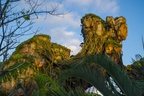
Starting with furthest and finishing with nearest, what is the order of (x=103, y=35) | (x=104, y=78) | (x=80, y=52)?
1. (x=103, y=35)
2. (x=80, y=52)
3. (x=104, y=78)

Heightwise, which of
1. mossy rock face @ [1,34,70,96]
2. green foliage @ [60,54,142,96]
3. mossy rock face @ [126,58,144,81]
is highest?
mossy rock face @ [1,34,70,96]

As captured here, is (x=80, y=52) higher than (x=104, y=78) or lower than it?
higher

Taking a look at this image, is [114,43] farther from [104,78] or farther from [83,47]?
[104,78]

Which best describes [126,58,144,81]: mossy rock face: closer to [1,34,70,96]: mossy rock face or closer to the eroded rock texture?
the eroded rock texture

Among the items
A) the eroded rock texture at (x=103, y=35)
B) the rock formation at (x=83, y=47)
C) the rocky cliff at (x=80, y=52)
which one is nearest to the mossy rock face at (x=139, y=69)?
the rocky cliff at (x=80, y=52)

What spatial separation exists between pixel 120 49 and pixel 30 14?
32.9 feet

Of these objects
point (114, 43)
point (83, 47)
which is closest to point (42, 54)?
point (83, 47)

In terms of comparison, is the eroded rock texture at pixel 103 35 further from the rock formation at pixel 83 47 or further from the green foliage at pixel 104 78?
the green foliage at pixel 104 78

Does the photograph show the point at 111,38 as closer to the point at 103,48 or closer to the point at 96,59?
the point at 103,48

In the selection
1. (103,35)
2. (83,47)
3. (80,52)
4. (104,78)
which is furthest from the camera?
(103,35)

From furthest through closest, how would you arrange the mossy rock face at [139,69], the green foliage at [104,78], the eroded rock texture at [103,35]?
the eroded rock texture at [103,35] → the mossy rock face at [139,69] → the green foliage at [104,78]

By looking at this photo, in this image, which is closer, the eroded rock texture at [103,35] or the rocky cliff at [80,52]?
the rocky cliff at [80,52]

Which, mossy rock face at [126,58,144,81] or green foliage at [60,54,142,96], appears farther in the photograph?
mossy rock face at [126,58,144,81]

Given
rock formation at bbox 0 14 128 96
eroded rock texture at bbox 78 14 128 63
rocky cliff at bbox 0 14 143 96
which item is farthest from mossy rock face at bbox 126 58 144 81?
rock formation at bbox 0 14 128 96
